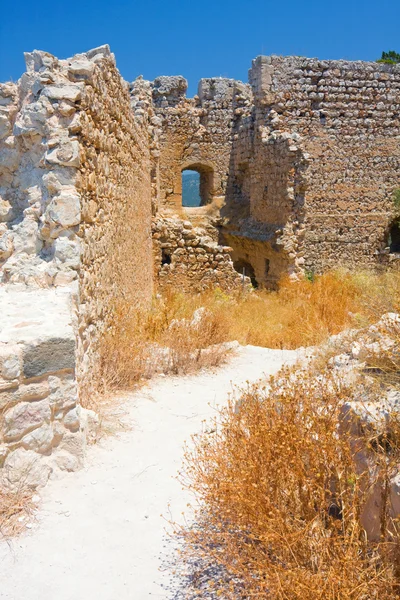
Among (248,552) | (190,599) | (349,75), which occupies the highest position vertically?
(349,75)

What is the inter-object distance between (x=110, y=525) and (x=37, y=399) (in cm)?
87

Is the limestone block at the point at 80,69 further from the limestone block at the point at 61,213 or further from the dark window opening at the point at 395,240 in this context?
the dark window opening at the point at 395,240

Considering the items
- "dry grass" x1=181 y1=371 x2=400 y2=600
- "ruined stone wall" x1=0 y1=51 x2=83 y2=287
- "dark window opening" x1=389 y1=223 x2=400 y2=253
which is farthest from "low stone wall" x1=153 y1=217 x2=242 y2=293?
"dark window opening" x1=389 y1=223 x2=400 y2=253

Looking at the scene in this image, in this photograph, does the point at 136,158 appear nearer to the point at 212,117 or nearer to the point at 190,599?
the point at 190,599

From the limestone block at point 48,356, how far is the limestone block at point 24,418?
191 millimetres

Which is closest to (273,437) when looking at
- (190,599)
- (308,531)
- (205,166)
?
(308,531)

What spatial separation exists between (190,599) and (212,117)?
51.2 feet

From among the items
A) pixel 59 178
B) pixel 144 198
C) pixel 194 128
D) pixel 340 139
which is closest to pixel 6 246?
pixel 59 178

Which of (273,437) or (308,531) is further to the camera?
(273,437)

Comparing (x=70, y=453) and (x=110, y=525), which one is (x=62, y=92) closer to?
(x=70, y=453)

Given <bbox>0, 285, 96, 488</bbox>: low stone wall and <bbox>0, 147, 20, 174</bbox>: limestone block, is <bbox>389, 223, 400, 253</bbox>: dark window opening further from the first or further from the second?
<bbox>0, 285, 96, 488</bbox>: low stone wall

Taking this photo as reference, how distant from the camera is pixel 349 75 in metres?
15.4

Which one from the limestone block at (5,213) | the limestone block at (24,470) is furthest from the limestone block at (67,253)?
the limestone block at (24,470)

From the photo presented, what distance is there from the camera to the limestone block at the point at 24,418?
2.97 meters
